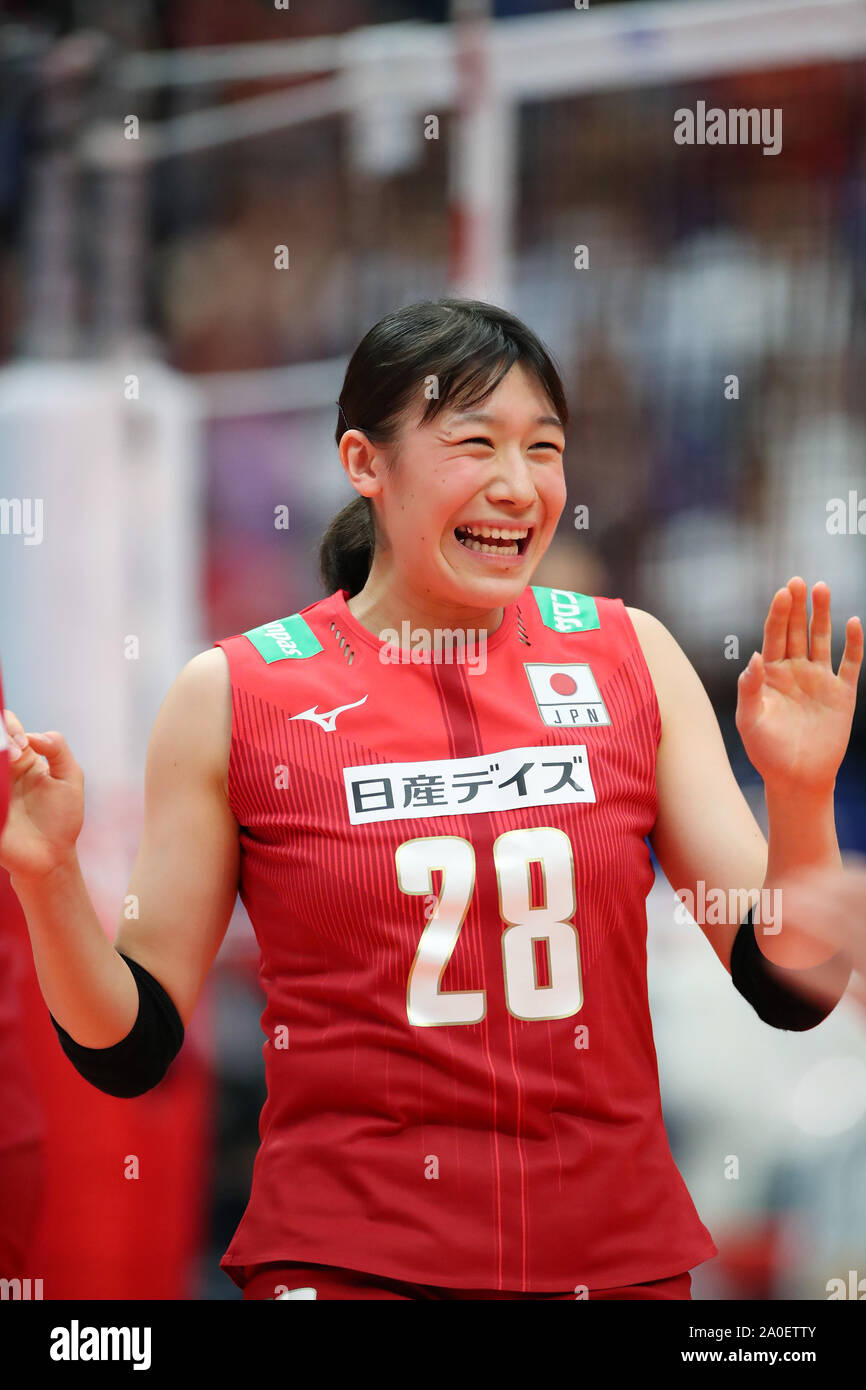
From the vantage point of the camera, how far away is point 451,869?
1.55 meters

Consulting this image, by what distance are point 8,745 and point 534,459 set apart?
26.7 inches

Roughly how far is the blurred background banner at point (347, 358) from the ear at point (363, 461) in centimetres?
81

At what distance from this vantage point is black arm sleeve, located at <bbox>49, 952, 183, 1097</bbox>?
5.21ft

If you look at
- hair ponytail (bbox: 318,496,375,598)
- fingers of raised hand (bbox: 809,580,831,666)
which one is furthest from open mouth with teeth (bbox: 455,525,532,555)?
fingers of raised hand (bbox: 809,580,831,666)

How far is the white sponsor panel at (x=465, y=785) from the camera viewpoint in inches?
62.1

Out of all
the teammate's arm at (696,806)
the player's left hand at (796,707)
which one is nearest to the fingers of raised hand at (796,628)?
the player's left hand at (796,707)

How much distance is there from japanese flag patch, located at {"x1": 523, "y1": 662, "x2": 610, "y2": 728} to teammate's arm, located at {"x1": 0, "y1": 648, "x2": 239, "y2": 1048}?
36 cm

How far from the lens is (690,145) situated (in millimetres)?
2514

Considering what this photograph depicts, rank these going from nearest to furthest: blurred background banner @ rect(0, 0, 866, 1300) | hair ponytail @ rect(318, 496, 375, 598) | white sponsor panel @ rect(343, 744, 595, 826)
Answer: white sponsor panel @ rect(343, 744, 595, 826), hair ponytail @ rect(318, 496, 375, 598), blurred background banner @ rect(0, 0, 866, 1300)

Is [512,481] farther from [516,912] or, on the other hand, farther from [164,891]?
[164,891]

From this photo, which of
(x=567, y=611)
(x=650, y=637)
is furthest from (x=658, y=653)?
(x=567, y=611)

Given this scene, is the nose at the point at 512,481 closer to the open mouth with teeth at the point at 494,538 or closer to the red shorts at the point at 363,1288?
the open mouth with teeth at the point at 494,538

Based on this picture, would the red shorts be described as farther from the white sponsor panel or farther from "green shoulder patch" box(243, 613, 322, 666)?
"green shoulder patch" box(243, 613, 322, 666)
